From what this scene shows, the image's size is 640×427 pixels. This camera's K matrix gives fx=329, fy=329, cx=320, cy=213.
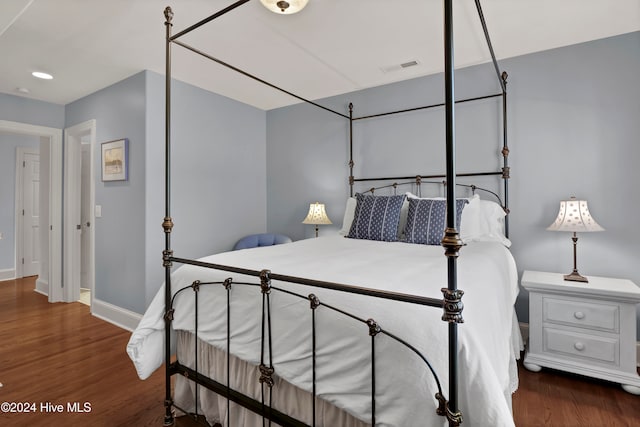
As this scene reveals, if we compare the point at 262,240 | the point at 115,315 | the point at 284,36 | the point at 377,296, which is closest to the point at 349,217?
the point at 262,240

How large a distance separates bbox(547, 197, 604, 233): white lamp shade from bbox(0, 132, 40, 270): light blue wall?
6.93m

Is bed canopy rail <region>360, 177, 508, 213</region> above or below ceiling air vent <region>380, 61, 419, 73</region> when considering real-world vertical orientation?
below

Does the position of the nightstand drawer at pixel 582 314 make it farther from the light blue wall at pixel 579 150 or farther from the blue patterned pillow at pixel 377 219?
the blue patterned pillow at pixel 377 219

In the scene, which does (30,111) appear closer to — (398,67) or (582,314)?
(398,67)

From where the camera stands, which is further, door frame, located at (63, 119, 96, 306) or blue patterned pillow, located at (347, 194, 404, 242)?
door frame, located at (63, 119, 96, 306)

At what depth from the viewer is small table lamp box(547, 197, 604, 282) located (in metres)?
2.25

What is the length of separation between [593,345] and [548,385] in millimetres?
386

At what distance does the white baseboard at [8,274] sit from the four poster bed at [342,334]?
505cm

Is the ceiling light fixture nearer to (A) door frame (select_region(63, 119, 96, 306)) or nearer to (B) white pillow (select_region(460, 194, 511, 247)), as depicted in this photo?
(B) white pillow (select_region(460, 194, 511, 247))

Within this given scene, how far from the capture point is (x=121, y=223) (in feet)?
10.5

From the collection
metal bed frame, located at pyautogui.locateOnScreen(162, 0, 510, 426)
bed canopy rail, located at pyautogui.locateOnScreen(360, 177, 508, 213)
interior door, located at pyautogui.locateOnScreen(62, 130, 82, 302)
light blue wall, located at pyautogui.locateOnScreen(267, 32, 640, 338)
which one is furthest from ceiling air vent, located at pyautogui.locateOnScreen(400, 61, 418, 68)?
interior door, located at pyautogui.locateOnScreen(62, 130, 82, 302)

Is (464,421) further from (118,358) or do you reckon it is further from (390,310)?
(118,358)

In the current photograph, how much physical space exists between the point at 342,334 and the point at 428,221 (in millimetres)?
1547

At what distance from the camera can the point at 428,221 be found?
8.00ft
